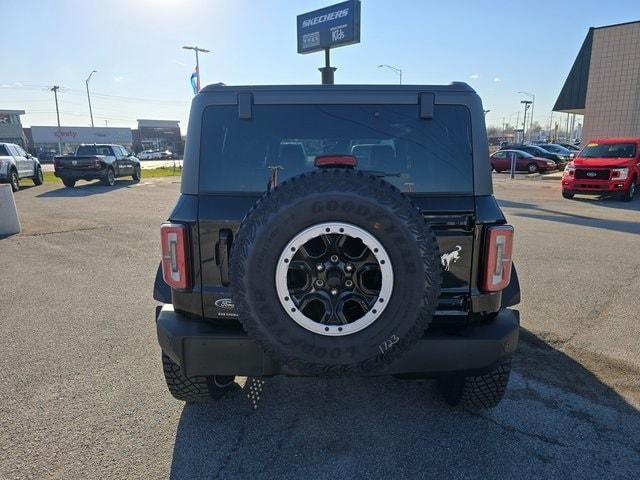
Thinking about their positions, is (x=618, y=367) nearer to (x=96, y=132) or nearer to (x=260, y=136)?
(x=260, y=136)

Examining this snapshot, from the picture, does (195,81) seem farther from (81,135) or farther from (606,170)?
(81,135)

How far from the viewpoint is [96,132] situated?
8569cm

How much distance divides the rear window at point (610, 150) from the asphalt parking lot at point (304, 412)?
11.1 metres

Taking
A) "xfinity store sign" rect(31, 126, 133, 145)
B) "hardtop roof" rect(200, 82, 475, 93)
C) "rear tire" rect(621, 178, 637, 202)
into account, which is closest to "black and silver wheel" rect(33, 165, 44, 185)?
"hardtop roof" rect(200, 82, 475, 93)

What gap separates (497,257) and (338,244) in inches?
35.5

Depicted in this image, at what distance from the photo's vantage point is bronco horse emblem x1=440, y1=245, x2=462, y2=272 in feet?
7.67

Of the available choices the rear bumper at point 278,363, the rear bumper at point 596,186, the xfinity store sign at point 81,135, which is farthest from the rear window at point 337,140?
the xfinity store sign at point 81,135

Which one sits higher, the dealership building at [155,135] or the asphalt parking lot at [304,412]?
the dealership building at [155,135]

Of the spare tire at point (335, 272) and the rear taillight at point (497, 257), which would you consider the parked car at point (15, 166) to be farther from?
the rear taillight at point (497, 257)

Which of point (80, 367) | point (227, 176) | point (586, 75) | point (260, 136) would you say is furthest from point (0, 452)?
point (586, 75)

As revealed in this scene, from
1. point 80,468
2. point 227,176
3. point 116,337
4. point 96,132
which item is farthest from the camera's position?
point 96,132

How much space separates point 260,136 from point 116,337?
2.54 metres

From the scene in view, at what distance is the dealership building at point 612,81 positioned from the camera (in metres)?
21.5

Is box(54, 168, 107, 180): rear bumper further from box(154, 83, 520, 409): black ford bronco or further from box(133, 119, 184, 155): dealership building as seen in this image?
box(133, 119, 184, 155): dealership building
